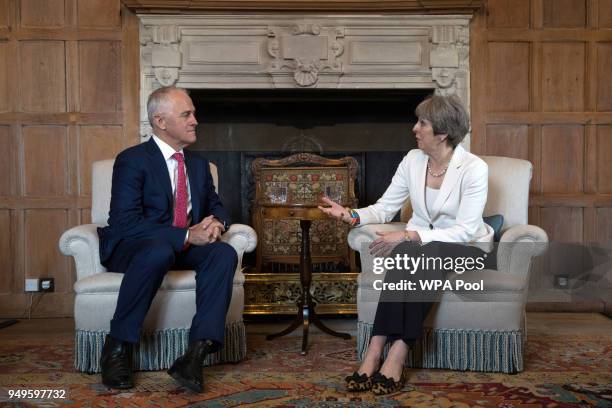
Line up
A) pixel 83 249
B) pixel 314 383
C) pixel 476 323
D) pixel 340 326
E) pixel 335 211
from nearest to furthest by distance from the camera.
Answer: pixel 314 383
pixel 476 323
pixel 335 211
pixel 83 249
pixel 340 326

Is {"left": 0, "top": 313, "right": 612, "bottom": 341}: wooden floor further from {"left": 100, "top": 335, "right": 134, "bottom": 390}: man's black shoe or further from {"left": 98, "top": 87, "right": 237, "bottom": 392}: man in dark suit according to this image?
{"left": 100, "top": 335, "right": 134, "bottom": 390}: man's black shoe

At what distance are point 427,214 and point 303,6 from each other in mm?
1746

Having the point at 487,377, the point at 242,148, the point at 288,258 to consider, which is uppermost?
the point at 242,148

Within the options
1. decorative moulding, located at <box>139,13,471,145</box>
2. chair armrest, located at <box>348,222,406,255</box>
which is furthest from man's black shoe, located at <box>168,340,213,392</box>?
decorative moulding, located at <box>139,13,471,145</box>

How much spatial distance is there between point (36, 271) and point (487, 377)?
283cm

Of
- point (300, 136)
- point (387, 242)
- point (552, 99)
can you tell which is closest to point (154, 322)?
point (387, 242)

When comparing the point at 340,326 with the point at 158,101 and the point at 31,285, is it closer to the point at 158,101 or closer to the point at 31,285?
the point at 158,101

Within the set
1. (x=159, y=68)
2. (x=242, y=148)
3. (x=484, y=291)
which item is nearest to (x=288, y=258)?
(x=242, y=148)

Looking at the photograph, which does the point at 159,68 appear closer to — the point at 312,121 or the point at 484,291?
the point at 312,121

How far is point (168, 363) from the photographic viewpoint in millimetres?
2912

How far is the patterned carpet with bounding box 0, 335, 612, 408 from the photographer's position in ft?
8.12

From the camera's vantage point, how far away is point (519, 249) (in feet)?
9.91

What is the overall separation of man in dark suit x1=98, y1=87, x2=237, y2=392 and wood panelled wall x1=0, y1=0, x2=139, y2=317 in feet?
4.31

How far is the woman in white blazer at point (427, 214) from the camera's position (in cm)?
265
